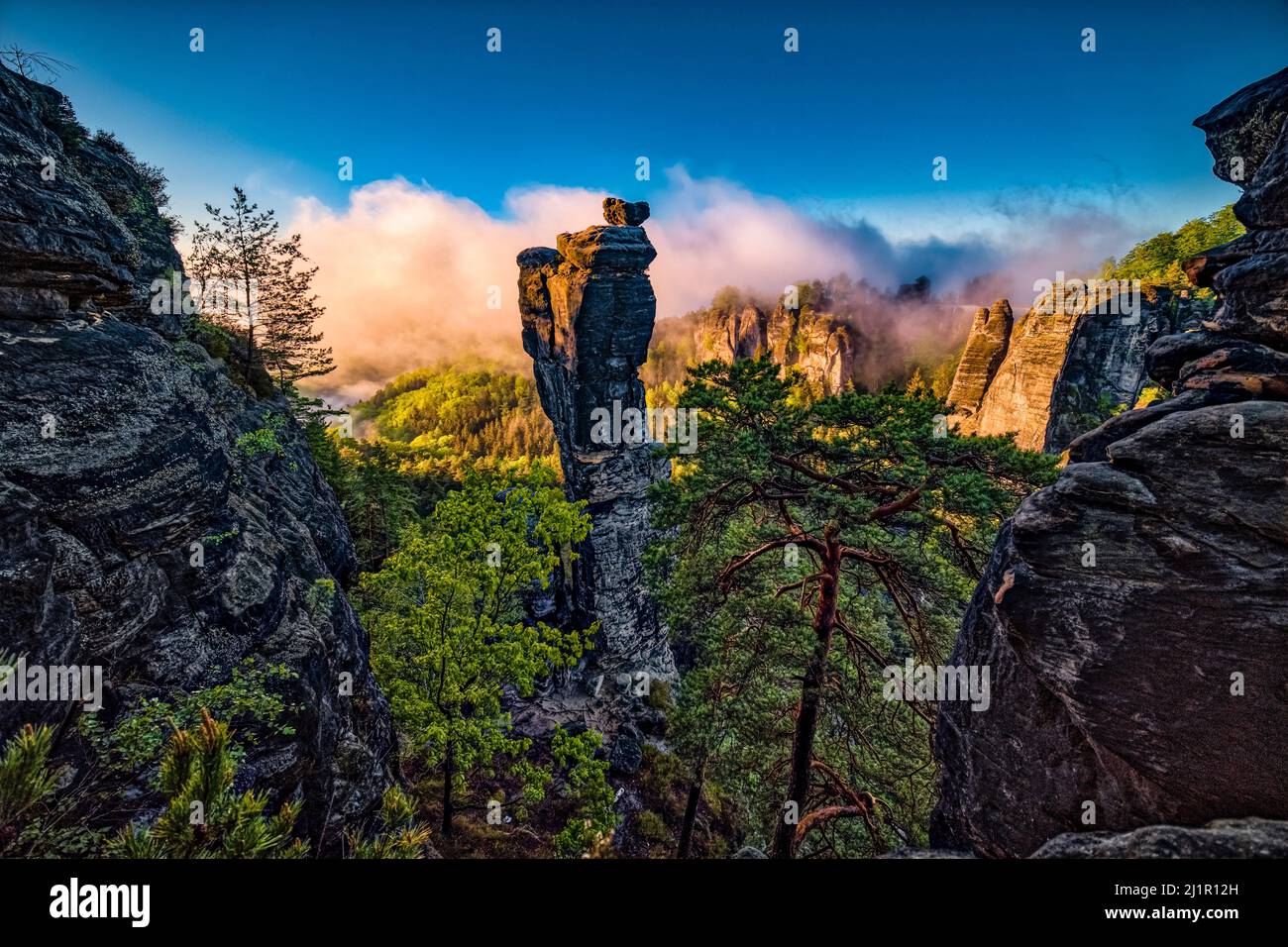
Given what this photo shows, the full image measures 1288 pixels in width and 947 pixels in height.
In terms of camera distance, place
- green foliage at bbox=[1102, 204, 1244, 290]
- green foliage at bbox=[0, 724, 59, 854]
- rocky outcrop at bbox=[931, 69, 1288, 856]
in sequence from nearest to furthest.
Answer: green foliage at bbox=[0, 724, 59, 854]
rocky outcrop at bbox=[931, 69, 1288, 856]
green foliage at bbox=[1102, 204, 1244, 290]

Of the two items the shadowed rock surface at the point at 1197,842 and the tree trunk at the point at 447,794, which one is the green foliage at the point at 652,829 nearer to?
the tree trunk at the point at 447,794

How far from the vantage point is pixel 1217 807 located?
17.5ft

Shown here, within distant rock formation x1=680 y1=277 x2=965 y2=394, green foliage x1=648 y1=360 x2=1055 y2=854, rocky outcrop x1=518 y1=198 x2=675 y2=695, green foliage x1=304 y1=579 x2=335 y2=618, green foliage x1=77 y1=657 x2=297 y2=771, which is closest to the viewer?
green foliage x1=77 y1=657 x2=297 y2=771

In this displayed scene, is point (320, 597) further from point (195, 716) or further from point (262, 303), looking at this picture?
point (262, 303)

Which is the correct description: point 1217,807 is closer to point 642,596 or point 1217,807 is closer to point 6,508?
point 6,508

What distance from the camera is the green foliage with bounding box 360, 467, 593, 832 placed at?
36.2ft

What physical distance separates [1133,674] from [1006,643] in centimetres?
131

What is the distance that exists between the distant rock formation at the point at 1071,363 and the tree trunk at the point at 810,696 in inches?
947

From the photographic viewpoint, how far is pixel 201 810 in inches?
137

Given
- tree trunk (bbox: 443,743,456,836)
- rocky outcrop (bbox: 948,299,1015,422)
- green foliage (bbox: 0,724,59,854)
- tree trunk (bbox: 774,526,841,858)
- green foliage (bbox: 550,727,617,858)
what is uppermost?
rocky outcrop (bbox: 948,299,1015,422)

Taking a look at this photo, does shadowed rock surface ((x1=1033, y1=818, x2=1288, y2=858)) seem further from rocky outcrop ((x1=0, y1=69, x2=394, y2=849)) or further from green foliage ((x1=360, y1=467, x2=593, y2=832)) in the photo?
rocky outcrop ((x1=0, y1=69, x2=394, y2=849))

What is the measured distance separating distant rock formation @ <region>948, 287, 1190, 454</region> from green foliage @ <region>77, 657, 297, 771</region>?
33.4 m

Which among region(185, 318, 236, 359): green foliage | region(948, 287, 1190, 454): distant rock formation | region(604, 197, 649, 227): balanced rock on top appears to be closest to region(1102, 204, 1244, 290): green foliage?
region(948, 287, 1190, 454): distant rock formation

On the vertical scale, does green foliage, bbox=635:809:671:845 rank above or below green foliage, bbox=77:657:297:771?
below
